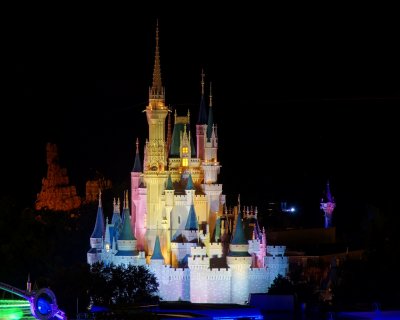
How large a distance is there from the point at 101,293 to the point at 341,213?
25632mm

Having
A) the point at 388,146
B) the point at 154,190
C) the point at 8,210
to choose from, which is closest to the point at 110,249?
the point at 154,190

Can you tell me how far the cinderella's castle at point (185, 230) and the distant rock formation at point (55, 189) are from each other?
53.5ft

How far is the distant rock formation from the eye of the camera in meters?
71.9

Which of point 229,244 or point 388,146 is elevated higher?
point 388,146

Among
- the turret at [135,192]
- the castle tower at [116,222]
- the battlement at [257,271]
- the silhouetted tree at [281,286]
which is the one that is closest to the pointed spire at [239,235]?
the battlement at [257,271]

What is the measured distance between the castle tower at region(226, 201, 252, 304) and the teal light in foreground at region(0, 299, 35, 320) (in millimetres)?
13784

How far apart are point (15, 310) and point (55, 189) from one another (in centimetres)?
3489

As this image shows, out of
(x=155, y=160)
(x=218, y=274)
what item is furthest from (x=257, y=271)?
(x=155, y=160)

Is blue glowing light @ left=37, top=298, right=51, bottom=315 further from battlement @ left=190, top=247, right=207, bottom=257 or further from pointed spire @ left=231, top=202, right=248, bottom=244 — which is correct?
pointed spire @ left=231, top=202, right=248, bottom=244

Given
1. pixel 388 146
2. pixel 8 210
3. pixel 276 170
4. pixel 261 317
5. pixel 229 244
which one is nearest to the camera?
pixel 261 317

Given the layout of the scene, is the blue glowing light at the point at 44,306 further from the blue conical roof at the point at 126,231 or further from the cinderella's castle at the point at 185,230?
the blue conical roof at the point at 126,231

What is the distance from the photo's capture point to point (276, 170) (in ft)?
251

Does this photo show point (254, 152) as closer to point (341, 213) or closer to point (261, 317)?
point (341, 213)

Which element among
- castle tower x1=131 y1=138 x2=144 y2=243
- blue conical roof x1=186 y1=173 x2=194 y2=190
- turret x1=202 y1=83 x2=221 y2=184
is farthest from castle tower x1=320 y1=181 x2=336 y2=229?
blue conical roof x1=186 y1=173 x2=194 y2=190
